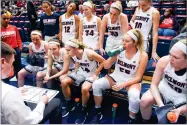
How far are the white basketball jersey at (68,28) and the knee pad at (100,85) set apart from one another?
4.50 feet

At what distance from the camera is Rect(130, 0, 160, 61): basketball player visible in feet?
10.4

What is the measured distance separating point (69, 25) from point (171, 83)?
2.24 m

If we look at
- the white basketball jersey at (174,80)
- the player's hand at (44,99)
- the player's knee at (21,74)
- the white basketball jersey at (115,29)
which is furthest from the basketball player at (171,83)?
the player's knee at (21,74)

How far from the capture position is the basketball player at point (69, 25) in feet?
13.3

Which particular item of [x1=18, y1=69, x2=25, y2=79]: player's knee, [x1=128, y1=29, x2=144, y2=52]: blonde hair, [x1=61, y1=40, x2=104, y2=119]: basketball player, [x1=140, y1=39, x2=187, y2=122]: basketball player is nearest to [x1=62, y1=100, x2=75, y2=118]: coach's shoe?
[x1=61, y1=40, x2=104, y2=119]: basketball player

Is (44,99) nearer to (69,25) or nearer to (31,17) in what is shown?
(69,25)

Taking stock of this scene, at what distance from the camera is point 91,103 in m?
3.33

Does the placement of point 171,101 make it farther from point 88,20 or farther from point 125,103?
point 88,20

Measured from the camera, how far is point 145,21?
3252 millimetres

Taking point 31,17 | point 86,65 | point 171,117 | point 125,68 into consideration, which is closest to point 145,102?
point 171,117

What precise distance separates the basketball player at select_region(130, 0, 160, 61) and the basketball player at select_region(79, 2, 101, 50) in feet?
2.18

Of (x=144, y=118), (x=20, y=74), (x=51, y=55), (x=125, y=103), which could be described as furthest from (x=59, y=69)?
(x=144, y=118)

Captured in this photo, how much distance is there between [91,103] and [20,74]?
4.10 ft

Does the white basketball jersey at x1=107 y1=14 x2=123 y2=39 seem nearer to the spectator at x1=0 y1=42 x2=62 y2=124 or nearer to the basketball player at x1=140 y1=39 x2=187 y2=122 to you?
the basketball player at x1=140 y1=39 x2=187 y2=122
